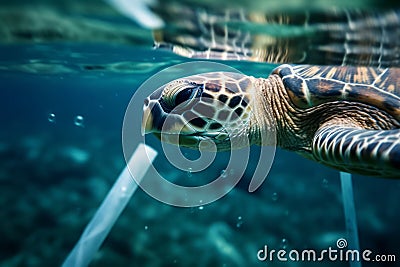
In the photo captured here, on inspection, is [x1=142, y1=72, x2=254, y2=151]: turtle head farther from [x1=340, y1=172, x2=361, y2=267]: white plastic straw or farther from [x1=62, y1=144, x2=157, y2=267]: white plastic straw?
[x1=340, y1=172, x2=361, y2=267]: white plastic straw

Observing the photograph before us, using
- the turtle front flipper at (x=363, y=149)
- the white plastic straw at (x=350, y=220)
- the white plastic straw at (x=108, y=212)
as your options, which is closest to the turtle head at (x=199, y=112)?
the turtle front flipper at (x=363, y=149)

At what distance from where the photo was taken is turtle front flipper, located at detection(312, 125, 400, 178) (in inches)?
64.7

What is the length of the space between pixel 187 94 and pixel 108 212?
1.49 m

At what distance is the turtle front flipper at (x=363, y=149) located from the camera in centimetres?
164

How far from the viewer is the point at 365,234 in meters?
4.67

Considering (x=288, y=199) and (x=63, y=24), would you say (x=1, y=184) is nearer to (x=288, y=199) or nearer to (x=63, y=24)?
(x=63, y=24)

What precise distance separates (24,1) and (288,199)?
440 cm

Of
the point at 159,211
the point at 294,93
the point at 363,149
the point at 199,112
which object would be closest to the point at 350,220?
the point at 294,93

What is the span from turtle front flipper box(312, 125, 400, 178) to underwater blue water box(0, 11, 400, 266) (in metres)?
2.70

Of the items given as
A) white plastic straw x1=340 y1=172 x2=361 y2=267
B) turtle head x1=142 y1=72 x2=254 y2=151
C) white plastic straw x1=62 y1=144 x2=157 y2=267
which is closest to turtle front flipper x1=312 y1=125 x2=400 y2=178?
turtle head x1=142 y1=72 x2=254 y2=151

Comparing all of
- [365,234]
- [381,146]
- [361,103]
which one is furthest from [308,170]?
[381,146]

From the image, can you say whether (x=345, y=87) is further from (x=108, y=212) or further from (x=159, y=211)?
(x=159, y=211)

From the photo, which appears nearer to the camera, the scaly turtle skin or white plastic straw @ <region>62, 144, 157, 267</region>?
the scaly turtle skin

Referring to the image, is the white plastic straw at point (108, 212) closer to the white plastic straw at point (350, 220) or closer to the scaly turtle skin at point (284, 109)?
the scaly turtle skin at point (284, 109)
